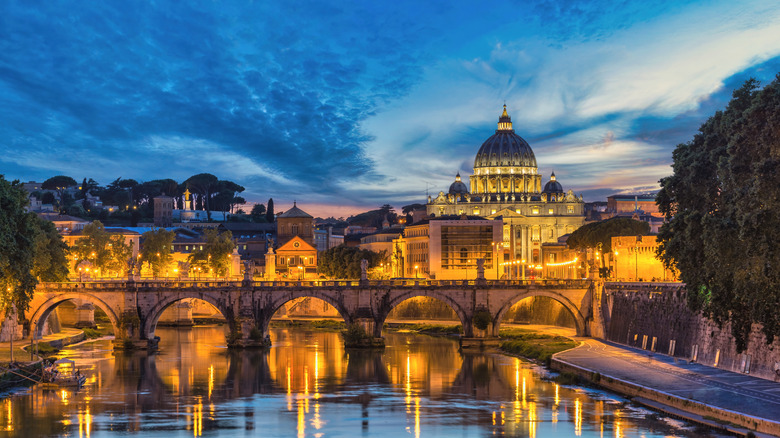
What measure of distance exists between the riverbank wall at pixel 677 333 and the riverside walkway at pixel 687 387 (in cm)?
68

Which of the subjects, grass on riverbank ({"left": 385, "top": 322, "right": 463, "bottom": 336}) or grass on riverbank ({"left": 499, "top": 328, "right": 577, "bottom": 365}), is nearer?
grass on riverbank ({"left": 499, "top": 328, "right": 577, "bottom": 365})

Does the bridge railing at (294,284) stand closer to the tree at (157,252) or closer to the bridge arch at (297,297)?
the bridge arch at (297,297)

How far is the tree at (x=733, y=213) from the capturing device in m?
37.9

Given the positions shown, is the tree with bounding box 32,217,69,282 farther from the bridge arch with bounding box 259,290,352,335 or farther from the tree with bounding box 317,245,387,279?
the tree with bounding box 317,245,387,279

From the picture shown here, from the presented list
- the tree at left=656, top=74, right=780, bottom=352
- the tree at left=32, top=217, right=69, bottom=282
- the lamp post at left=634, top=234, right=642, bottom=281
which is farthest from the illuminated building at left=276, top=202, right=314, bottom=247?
the tree at left=656, top=74, right=780, bottom=352

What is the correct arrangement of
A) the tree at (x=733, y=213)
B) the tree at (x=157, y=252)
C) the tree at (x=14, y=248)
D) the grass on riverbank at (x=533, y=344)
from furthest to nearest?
the tree at (x=157, y=252) < the grass on riverbank at (x=533, y=344) < the tree at (x=14, y=248) < the tree at (x=733, y=213)

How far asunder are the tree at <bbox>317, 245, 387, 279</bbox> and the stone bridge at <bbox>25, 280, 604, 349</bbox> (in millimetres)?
51996

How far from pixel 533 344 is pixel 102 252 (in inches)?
2553

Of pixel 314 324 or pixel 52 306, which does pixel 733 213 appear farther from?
pixel 314 324

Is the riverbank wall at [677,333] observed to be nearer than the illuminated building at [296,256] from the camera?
Yes

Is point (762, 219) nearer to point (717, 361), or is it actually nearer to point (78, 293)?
point (717, 361)

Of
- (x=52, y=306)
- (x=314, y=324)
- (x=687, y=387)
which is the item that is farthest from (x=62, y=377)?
(x=314, y=324)

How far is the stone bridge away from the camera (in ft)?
244

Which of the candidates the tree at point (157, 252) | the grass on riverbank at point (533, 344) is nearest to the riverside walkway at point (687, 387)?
the grass on riverbank at point (533, 344)
